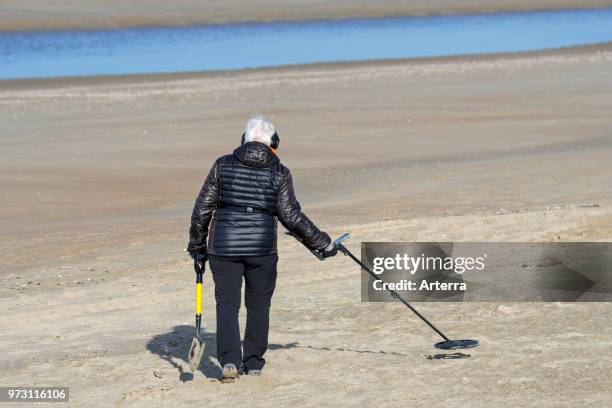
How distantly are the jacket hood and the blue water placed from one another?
26804 millimetres

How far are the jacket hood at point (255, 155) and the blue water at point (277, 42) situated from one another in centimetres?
2680

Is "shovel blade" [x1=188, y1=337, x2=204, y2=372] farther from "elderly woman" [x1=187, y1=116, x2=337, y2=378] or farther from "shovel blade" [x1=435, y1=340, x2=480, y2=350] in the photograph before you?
"shovel blade" [x1=435, y1=340, x2=480, y2=350]

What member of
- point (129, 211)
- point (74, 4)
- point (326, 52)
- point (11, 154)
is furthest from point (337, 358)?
point (74, 4)

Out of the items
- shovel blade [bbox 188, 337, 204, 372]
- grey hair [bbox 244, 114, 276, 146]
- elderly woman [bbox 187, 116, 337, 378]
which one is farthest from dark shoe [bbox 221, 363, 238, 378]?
grey hair [bbox 244, 114, 276, 146]

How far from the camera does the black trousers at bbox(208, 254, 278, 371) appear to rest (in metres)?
7.06

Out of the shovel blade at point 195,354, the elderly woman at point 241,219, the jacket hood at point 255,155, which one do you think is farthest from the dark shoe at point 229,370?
the jacket hood at point 255,155

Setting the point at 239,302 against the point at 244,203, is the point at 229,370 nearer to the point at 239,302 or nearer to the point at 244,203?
the point at 239,302

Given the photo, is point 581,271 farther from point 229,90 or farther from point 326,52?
point 326,52

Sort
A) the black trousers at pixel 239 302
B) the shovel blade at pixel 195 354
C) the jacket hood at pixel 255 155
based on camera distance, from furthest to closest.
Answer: the shovel blade at pixel 195 354, the black trousers at pixel 239 302, the jacket hood at pixel 255 155

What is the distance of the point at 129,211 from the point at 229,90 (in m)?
13.3

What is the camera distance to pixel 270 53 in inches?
1527

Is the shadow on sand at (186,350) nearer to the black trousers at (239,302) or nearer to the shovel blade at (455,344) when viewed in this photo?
the shovel blade at (455,344)

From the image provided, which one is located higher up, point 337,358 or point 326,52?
point 326,52

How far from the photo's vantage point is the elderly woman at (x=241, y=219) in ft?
22.9
